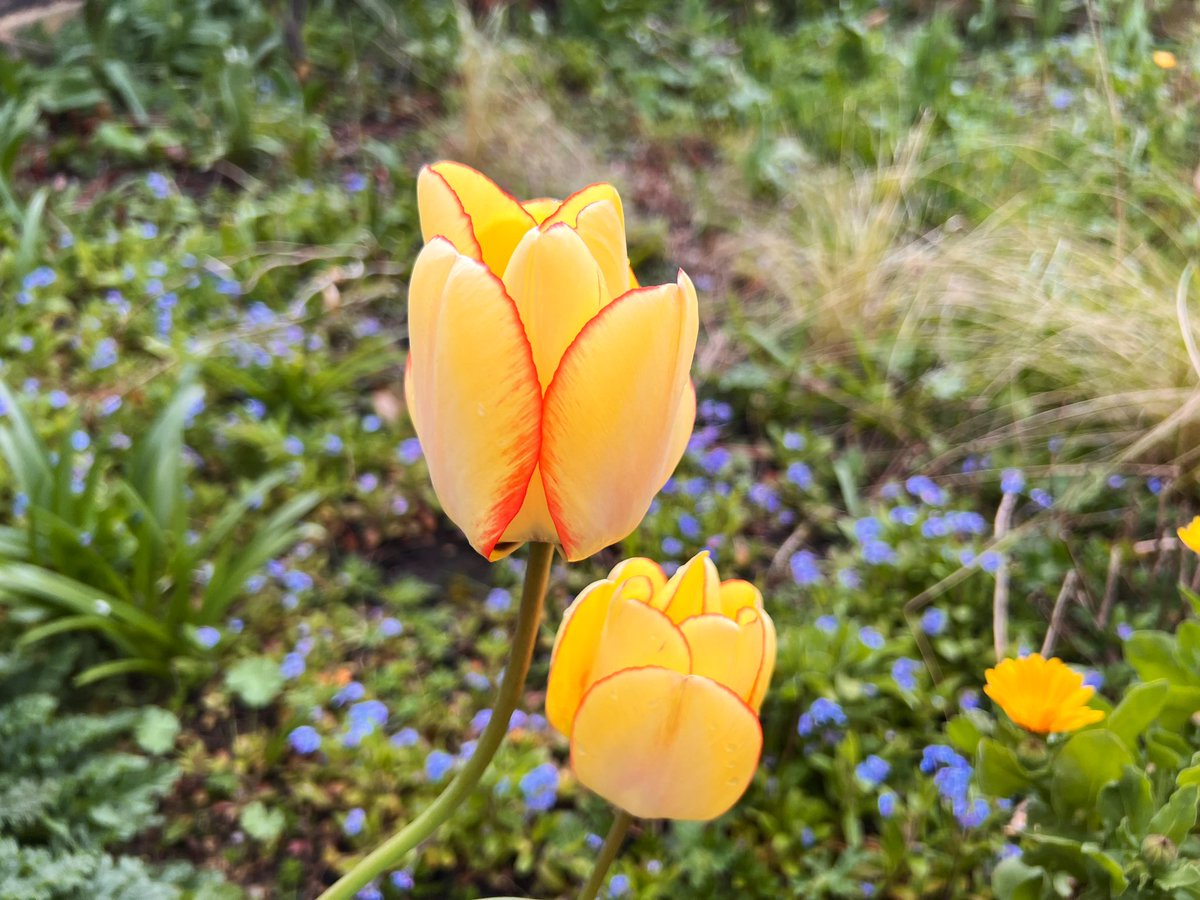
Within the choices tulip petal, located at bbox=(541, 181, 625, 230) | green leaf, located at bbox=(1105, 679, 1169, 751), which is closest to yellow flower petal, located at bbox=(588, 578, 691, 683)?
tulip petal, located at bbox=(541, 181, 625, 230)

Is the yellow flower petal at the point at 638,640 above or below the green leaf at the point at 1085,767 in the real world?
above

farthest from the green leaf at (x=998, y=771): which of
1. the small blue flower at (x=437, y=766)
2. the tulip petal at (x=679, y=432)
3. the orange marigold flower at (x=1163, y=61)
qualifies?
the orange marigold flower at (x=1163, y=61)

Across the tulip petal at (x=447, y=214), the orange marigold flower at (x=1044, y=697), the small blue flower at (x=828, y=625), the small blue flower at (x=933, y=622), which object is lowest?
the small blue flower at (x=933, y=622)

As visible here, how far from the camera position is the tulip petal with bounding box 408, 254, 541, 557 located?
1.34ft

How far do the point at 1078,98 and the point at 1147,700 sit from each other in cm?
299

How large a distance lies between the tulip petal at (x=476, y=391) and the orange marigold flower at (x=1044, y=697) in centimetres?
52

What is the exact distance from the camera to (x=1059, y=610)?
1.41m

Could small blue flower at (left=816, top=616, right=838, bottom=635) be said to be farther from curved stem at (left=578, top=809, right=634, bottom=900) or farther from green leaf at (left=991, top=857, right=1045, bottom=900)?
curved stem at (left=578, top=809, right=634, bottom=900)

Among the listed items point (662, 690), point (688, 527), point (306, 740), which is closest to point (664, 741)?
point (662, 690)

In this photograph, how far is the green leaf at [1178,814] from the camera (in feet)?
2.24

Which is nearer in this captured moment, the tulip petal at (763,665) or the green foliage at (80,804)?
the tulip petal at (763,665)

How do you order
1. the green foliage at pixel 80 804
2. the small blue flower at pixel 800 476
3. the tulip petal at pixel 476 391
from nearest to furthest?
the tulip petal at pixel 476 391 < the green foliage at pixel 80 804 < the small blue flower at pixel 800 476

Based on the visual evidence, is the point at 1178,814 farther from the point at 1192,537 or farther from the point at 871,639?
the point at 871,639

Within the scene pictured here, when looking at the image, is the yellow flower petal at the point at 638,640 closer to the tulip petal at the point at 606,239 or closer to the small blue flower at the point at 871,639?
the tulip petal at the point at 606,239
